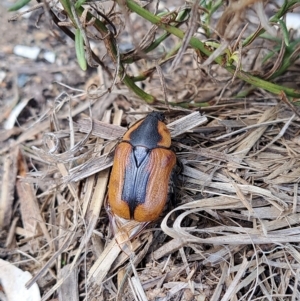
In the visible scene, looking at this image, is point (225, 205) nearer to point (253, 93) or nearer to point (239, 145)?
point (239, 145)

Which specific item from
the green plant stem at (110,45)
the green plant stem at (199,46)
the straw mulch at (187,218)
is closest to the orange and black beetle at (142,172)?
the straw mulch at (187,218)

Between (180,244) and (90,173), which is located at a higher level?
(90,173)

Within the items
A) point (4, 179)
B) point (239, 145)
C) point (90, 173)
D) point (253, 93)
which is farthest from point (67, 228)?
point (253, 93)

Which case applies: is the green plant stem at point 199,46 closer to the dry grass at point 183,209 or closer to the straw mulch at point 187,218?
the dry grass at point 183,209

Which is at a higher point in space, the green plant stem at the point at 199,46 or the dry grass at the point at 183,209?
the green plant stem at the point at 199,46

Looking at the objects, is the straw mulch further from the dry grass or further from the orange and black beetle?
the orange and black beetle

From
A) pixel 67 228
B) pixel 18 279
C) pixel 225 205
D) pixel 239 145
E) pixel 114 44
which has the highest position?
pixel 114 44

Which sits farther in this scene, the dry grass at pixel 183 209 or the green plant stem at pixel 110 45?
the dry grass at pixel 183 209

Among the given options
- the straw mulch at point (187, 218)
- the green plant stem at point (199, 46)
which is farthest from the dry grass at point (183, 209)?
the green plant stem at point (199, 46)
